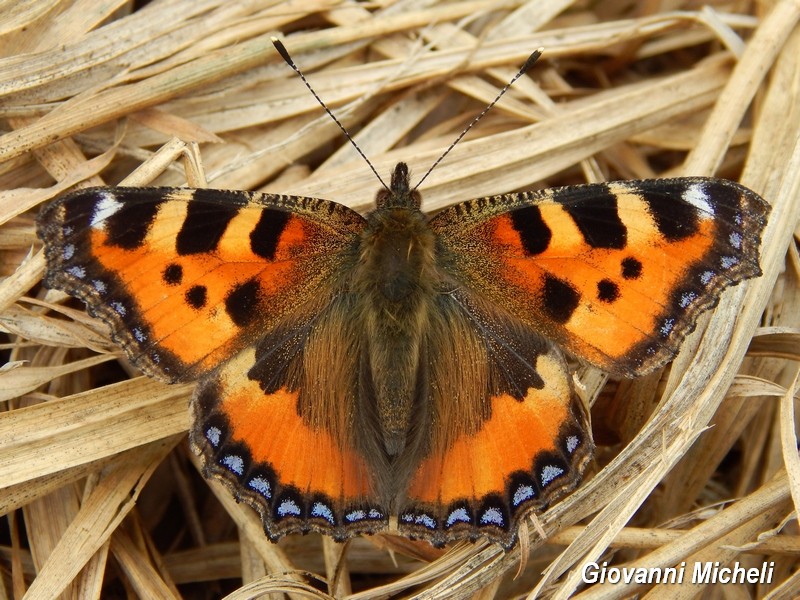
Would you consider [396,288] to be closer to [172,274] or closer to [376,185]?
[376,185]

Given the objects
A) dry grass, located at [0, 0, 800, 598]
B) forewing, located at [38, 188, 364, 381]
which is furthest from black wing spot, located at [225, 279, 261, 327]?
dry grass, located at [0, 0, 800, 598]

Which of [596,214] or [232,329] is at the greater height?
[596,214]

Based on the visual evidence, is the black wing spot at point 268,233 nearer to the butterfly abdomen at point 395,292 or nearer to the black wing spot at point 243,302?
the black wing spot at point 243,302

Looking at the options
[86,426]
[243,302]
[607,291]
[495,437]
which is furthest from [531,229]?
[86,426]

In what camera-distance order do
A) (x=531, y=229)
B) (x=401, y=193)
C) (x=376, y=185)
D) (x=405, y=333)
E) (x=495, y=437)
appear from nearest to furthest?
1. (x=495, y=437)
2. (x=531, y=229)
3. (x=405, y=333)
4. (x=401, y=193)
5. (x=376, y=185)

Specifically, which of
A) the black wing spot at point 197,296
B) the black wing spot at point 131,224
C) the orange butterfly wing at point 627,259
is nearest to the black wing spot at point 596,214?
the orange butterfly wing at point 627,259

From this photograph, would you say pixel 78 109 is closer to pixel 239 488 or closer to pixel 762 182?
pixel 239 488

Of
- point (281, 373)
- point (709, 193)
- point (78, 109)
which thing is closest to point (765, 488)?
point (709, 193)
